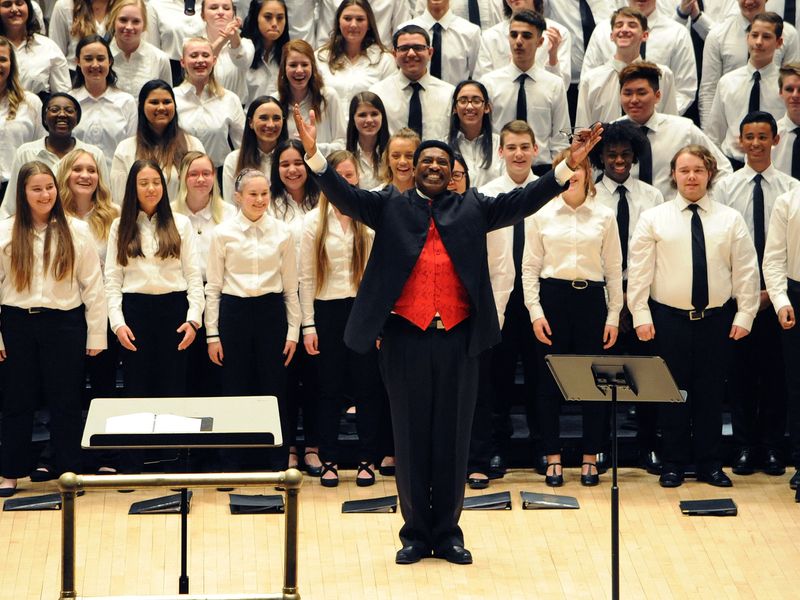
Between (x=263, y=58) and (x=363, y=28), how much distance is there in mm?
631

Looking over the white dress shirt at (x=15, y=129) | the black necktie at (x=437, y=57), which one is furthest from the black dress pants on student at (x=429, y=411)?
the black necktie at (x=437, y=57)

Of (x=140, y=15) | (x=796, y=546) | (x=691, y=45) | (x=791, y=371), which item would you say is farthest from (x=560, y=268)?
(x=140, y=15)

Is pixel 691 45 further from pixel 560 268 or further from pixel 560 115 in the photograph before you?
pixel 560 268

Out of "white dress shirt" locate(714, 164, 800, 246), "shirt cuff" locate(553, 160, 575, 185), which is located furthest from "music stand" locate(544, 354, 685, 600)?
"white dress shirt" locate(714, 164, 800, 246)

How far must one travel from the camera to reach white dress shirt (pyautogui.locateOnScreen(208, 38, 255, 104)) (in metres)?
7.63

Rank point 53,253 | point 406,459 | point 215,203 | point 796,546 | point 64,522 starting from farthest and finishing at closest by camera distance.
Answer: point 215,203 → point 53,253 → point 796,546 → point 406,459 → point 64,522

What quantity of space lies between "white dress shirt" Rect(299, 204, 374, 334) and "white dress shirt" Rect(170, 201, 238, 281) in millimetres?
418

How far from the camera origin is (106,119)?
7133mm

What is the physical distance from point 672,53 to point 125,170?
10.9 feet

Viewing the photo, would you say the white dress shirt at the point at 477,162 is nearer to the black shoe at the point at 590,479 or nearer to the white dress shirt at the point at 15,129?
the black shoe at the point at 590,479

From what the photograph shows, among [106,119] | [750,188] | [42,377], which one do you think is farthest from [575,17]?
[42,377]

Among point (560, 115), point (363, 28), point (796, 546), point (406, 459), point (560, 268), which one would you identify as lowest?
point (796, 546)

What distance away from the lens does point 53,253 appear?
613 cm

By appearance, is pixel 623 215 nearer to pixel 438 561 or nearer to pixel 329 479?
pixel 329 479
